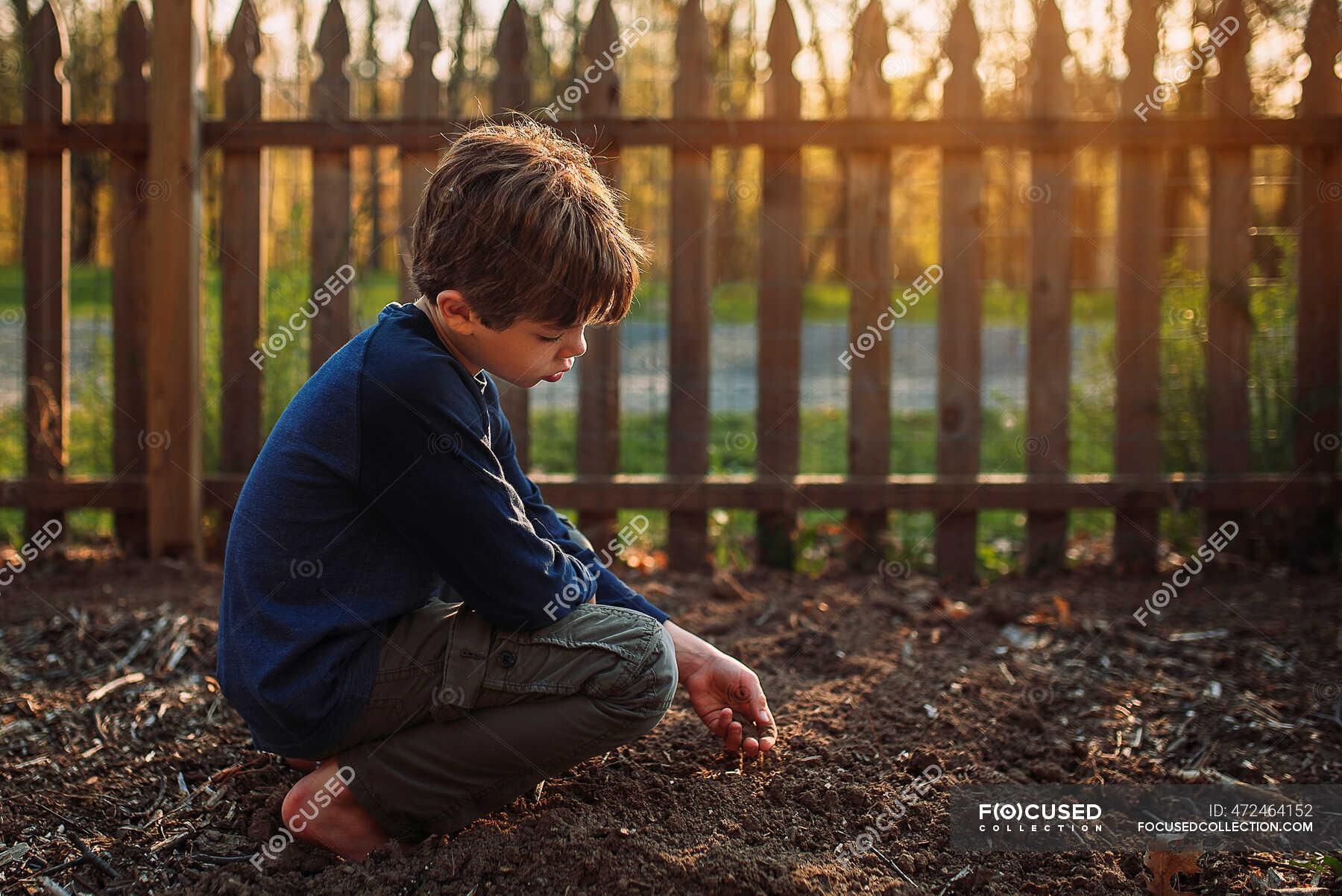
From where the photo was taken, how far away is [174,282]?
3.55 metres

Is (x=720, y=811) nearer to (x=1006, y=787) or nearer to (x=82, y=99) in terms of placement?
(x=1006, y=787)

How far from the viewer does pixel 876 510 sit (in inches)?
148

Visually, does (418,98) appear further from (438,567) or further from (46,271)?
(438,567)

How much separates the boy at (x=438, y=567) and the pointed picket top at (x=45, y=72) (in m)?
2.66

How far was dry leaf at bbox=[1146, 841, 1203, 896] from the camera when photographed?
1.72 meters

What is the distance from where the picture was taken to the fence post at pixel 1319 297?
363cm

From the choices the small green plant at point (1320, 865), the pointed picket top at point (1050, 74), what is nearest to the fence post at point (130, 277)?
the pointed picket top at point (1050, 74)

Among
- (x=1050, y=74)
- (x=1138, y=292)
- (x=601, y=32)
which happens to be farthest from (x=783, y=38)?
(x=1138, y=292)

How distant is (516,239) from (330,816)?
41.4 inches

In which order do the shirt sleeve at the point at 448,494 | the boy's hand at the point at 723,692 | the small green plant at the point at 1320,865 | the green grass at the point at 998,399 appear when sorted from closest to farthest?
the shirt sleeve at the point at 448,494 < the small green plant at the point at 1320,865 < the boy's hand at the point at 723,692 < the green grass at the point at 998,399

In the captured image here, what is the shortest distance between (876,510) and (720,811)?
201cm

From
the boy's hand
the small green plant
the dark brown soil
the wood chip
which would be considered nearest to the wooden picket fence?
the dark brown soil

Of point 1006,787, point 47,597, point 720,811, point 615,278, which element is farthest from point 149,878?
point 47,597

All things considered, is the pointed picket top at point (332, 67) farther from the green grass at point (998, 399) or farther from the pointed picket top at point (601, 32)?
the pointed picket top at point (601, 32)
